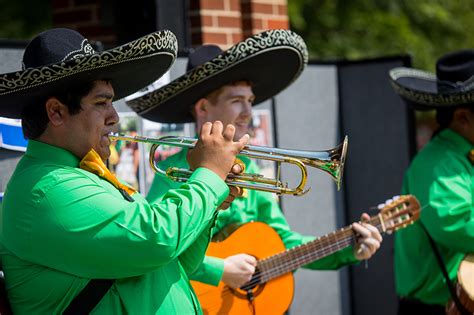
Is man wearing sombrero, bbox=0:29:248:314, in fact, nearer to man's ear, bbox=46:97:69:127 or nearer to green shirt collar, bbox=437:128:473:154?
man's ear, bbox=46:97:69:127

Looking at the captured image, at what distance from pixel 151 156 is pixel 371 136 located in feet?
9.99

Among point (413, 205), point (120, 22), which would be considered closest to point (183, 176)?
point (413, 205)

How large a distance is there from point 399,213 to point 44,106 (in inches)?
89.4

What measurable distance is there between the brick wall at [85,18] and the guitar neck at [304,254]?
226cm

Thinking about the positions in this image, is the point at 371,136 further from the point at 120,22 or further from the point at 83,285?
the point at 83,285

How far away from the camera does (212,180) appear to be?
310 cm

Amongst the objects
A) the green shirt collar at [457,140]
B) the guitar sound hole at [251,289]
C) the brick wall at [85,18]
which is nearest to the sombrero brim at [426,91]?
the green shirt collar at [457,140]

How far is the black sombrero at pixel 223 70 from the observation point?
4410mm

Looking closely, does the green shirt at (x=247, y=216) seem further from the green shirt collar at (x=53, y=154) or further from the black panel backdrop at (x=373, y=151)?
the black panel backdrop at (x=373, y=151)

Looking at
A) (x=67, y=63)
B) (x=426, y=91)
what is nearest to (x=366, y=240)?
(x=426, y=91)

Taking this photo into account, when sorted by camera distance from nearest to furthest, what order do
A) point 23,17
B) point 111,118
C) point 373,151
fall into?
1. point 111,118
2. point 373,151
3. point 23,17

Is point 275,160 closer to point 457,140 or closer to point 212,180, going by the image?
point 212,180

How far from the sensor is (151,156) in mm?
3881

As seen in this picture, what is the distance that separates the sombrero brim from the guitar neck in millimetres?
1020
